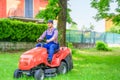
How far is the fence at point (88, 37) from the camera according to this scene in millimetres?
40669

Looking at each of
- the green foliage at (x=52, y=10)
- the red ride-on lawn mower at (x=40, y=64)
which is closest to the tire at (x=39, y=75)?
the red ride-on lawn mower at (x=40, y=64)

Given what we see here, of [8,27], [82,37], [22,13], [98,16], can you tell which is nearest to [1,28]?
[8,27]

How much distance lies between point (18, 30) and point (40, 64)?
15396mm

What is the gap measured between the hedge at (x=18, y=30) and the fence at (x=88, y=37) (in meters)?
9.18

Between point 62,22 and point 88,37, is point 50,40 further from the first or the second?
point 88,37

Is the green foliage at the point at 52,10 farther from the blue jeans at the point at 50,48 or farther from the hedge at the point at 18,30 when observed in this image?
the blue jeans at the point at 50,48

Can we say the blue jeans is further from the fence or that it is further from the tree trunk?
the fence

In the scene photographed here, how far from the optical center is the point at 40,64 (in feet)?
44.0

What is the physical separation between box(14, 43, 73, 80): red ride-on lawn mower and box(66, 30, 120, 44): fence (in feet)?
83.4

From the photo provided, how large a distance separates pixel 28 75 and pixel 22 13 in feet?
81.9

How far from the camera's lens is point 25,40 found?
30.1 meters

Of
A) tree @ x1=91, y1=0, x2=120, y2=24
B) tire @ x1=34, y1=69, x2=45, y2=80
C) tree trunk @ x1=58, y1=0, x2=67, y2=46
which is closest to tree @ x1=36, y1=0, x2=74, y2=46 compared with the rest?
tree trunk @ x1=58, y1=0, x2=67, y2=46

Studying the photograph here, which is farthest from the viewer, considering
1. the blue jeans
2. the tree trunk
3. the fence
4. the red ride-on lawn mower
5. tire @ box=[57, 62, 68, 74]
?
the fence

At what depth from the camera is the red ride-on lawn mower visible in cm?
1291
